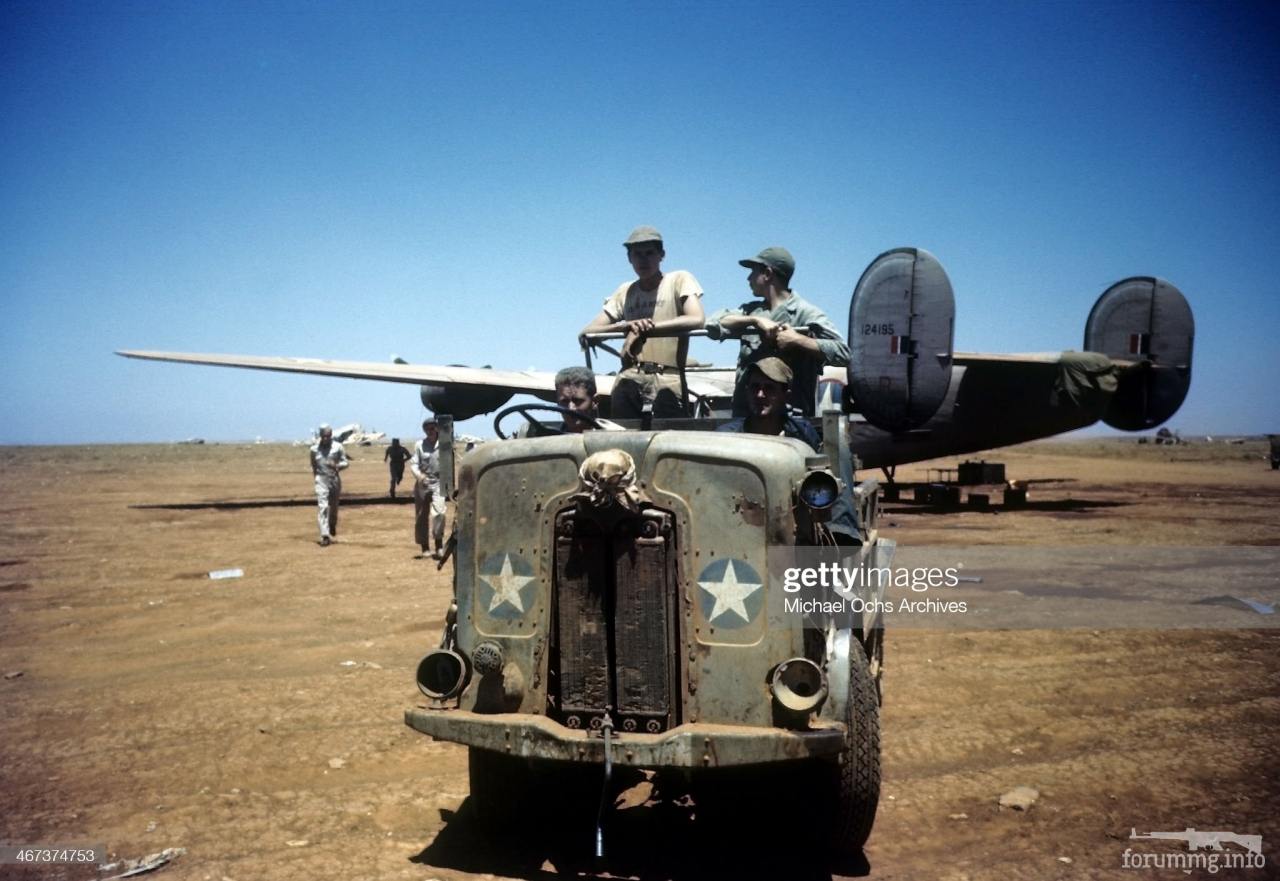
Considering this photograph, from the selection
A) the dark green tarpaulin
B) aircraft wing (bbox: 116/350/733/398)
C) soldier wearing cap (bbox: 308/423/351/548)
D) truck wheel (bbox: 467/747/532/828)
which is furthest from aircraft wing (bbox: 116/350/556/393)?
truck wheel (bbox: 467/747/532/828)

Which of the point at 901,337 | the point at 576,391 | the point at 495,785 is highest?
the point at 901,337

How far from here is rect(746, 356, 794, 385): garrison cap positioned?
4.62 m

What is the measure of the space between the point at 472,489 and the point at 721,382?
15.1m

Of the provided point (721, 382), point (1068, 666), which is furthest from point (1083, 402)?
point (1068, 666)

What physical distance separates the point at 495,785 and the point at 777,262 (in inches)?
136

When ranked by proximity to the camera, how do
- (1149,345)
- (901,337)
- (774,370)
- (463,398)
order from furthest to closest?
1. (463,398)
2. (1149,345)
3. (901,337)
4. (774,370)

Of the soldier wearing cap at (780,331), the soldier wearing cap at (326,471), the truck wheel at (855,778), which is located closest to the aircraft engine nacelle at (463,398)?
the soldier wearing cap at (326,471)

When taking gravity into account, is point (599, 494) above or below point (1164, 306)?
below

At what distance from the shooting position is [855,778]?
3725mm

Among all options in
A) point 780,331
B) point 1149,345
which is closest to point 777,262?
point 780,331

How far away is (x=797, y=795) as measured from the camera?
3.98 meters

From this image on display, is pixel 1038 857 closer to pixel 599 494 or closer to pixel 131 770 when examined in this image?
pixel 599 494

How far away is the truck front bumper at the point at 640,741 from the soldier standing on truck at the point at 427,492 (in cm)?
926

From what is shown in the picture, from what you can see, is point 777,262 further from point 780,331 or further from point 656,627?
point 656,627
